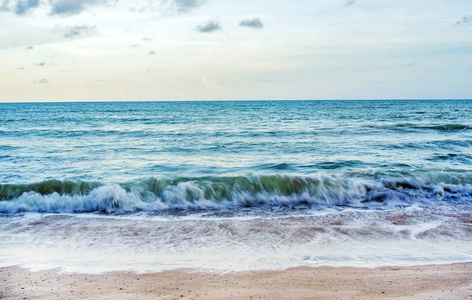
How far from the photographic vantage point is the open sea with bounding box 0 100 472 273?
599cm

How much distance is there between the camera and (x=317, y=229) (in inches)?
285

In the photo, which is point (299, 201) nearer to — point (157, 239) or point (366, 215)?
point (366, 215)

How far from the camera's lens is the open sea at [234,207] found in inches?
236

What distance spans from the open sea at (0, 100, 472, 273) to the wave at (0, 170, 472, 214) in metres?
0.04

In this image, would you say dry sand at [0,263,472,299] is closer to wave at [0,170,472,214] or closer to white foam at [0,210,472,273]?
white foam at [0,210,472,273]

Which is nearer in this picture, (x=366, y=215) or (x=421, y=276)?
(x=421, y=276)

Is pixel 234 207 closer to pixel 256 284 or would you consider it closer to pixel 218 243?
pixel 218 243

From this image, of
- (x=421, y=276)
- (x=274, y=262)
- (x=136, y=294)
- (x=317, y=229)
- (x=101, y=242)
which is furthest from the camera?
(x=317, y=229)

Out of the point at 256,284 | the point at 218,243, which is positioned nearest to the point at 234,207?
the point at 218,243

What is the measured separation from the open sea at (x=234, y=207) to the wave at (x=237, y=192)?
0.04m

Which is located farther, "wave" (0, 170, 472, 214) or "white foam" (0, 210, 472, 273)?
"wave" (0, 170, 472, 214)

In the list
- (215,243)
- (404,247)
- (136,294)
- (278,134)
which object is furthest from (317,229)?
(278,134)

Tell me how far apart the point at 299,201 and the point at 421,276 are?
488 centimetres

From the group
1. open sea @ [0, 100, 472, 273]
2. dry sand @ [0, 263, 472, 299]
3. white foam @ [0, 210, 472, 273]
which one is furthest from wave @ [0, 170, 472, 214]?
dry sand @ [0, 263, 472, 299]
